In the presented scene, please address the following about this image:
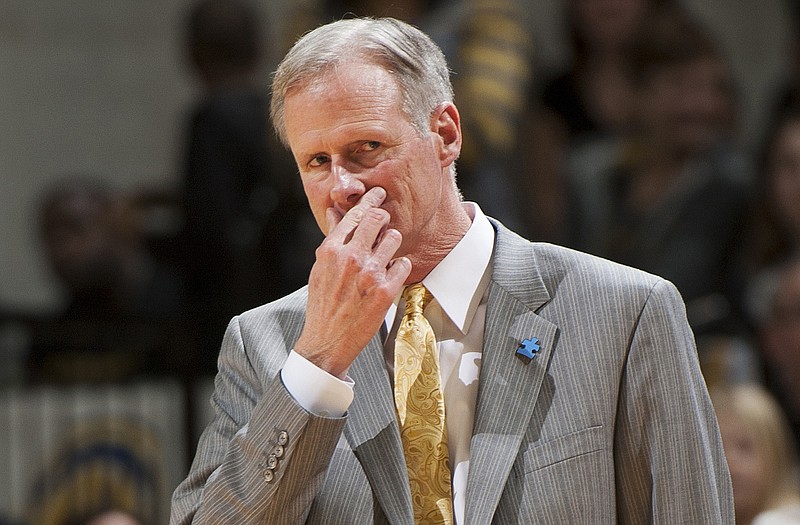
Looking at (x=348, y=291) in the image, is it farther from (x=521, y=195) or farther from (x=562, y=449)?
(x=521, y=195)

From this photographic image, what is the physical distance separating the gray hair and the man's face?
0.02 metres

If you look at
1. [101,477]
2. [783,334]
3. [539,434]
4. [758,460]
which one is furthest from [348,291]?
[783,334]

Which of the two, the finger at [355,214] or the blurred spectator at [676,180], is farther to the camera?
the blurred spectator at [676,180]

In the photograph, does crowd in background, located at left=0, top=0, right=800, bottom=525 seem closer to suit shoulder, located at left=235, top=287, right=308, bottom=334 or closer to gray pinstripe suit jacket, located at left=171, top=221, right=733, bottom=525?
suit shoulder, located at left=235, top=287, right=308, bottom=334

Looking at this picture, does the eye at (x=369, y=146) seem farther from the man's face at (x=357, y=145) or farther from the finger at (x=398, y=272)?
the finger at (x=398, y=272)

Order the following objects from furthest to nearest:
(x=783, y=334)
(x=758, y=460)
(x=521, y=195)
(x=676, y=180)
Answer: (x=521, y=195) < (x=676, y=180) < (x=783, y=334) < (x=758, y=460)

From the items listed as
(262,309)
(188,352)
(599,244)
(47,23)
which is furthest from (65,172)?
(262,309)

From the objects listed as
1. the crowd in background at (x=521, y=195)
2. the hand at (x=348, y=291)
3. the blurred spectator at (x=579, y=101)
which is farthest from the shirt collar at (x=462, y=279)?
the blurred spectator at (x=579, y=101)

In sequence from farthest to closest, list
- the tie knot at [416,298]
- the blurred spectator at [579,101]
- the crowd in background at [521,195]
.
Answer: the blurred spectator at [579,101]
the crowd in background at [521,195]
the tie knot at [416,298]

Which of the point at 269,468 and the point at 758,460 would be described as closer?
the point at 269,468

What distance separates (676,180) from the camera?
5785 mm

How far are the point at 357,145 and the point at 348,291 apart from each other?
10.1 inches

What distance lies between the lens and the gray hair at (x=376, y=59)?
82.7 inches

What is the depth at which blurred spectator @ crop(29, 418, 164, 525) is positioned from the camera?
4.68 meters
